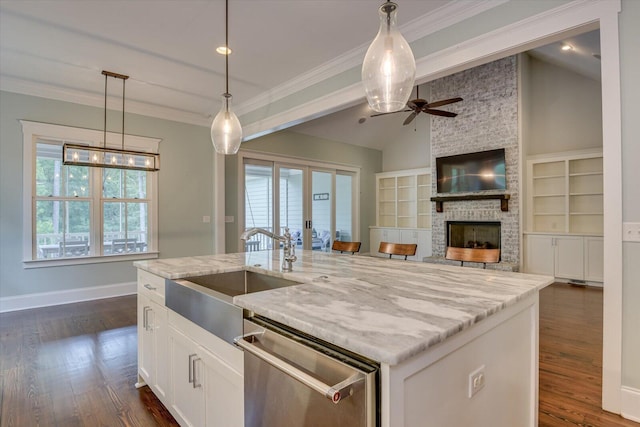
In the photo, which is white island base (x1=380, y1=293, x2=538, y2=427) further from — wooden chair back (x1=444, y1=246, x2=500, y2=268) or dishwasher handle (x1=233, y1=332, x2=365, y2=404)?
wooden chair back (x1=444, y1=246, x2=500, y2=268)

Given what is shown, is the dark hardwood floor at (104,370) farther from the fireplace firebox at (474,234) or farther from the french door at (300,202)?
the french door at (300,202)

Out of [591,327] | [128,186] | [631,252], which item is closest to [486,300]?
[631,252]

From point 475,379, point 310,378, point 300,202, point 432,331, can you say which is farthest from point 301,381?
point 300,202

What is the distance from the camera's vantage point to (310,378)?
0.89 metres

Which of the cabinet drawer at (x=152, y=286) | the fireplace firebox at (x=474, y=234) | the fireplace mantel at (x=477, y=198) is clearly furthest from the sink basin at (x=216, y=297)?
the fireplace firebox at (x=474, y=234)

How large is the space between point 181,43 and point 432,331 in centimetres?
350

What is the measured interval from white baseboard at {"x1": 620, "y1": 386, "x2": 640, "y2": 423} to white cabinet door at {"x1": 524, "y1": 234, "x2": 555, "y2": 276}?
4.50 meters

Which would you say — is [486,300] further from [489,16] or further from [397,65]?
[489,16]

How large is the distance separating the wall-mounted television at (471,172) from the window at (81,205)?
545 cm

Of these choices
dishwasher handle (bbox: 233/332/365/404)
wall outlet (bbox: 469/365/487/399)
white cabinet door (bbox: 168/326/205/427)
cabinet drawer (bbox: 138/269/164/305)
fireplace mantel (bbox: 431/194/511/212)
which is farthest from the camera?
fireplace mantel (bbox: 431/194/511/212)

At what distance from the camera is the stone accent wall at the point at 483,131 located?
5.90 m

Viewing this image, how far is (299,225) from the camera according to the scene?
699cm

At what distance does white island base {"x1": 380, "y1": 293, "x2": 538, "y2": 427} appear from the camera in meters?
0.84

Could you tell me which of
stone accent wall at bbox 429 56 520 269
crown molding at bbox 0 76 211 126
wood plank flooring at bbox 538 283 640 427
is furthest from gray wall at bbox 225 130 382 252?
wood plank flooring at bbox 538 283 640 427
